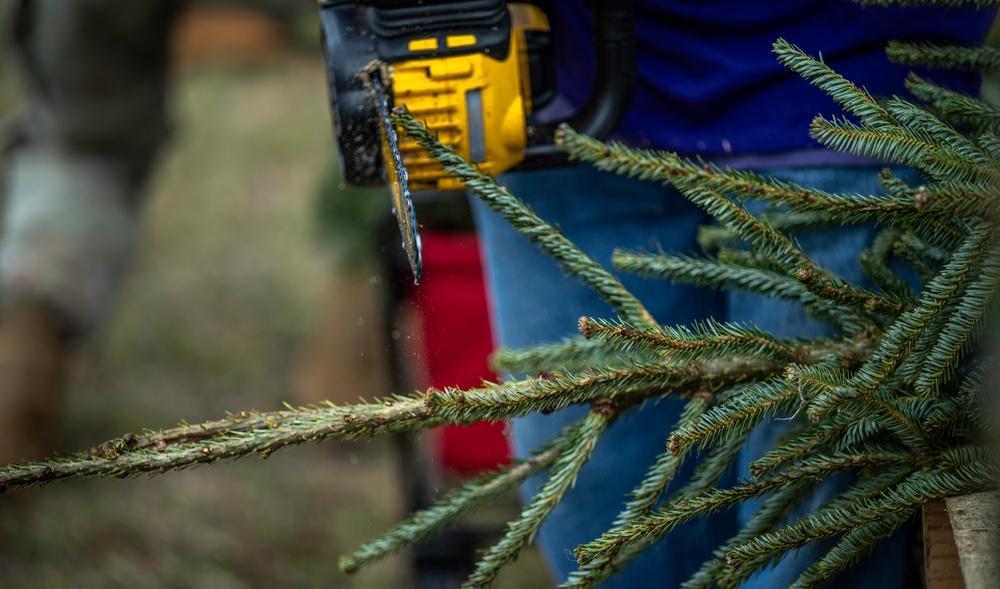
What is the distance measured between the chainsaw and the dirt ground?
157cm

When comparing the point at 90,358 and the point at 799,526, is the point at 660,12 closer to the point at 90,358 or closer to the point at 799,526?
the point at 799,526

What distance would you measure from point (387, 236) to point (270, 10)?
94.6 inches

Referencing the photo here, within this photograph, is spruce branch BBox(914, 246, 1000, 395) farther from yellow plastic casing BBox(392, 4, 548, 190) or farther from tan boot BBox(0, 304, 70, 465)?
tan boot BBox(0, 304, 70, 465)

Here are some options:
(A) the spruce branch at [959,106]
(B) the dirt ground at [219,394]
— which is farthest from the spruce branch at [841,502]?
(B) the dirt ground at [219,394]

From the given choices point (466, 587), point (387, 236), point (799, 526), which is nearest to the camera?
point (799, 526)

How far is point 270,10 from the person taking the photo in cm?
410

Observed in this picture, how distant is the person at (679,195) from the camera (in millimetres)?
1061

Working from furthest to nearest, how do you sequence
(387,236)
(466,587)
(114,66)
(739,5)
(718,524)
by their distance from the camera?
(114,66) → (387,236) → (718,524) → (739,5) → (466,587)

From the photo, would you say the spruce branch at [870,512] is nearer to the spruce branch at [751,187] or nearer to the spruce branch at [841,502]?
the spruce branch at [841,502]

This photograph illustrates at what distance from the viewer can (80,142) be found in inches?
109

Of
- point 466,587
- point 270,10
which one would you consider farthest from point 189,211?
point 466,587

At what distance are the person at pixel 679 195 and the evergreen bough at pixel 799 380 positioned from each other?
0.10 metres

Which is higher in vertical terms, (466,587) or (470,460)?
(466,587)

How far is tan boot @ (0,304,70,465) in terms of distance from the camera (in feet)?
8.36
